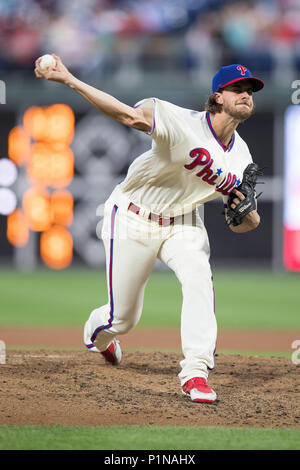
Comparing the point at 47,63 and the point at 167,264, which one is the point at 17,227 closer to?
the point at 167,264

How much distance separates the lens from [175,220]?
15.0 feet

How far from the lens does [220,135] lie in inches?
173

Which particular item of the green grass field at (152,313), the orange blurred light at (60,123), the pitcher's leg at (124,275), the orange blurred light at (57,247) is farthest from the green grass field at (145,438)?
the orange blurred light at (60,123)

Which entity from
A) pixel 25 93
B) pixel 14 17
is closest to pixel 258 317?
pixel 25 93

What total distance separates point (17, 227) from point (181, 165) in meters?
9.21

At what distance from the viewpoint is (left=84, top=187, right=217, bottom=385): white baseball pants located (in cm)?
423

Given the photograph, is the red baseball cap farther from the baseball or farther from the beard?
the baseball

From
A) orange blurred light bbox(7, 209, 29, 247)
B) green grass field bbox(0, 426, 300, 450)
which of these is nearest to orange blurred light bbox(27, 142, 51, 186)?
orange blurred light bbox(7, 209, 29, 247)

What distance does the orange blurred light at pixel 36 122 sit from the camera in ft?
42.0

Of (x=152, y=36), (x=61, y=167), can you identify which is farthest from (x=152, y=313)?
(x=152, y=36)

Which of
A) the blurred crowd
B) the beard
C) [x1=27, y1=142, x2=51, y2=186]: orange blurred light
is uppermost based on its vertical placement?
the blurred crowd

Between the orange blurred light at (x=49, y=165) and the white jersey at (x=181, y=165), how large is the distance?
819cm
